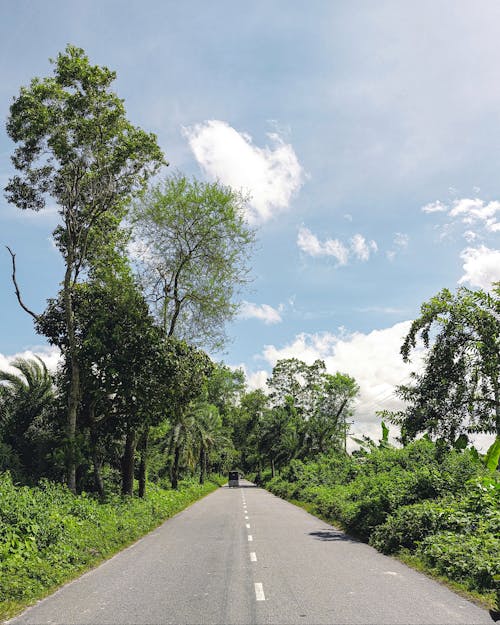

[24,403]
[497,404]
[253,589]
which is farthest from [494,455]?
[24,403]

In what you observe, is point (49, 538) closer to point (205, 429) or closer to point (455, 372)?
point (455, 372)

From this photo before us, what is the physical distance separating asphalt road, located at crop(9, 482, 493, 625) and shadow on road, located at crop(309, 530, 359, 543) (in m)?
1.17

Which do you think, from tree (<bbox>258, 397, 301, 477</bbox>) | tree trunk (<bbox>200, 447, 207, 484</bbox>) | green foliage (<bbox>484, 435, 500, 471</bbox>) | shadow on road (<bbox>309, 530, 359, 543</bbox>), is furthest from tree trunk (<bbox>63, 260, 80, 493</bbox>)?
tree (<bbox>258, 397, 301, 477</bbox>)

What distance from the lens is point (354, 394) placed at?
214 feet

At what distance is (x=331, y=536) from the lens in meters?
15.4

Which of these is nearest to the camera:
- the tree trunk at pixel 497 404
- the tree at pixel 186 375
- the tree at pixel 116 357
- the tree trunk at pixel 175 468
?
the tree trunk at pixel 497 404

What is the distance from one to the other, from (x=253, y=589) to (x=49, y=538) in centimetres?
482

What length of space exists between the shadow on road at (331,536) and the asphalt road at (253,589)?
3.84 feet

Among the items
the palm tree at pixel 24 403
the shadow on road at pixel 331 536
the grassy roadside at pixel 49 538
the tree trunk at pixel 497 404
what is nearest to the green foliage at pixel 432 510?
the shadow on road at pixel 331 536

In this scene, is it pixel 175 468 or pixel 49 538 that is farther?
pixel 175 468

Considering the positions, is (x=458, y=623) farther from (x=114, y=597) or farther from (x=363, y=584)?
(x=114, y=597)

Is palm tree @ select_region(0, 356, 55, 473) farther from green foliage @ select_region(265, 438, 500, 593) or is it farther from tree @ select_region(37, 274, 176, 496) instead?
green foliage @ select_region(265, 438, 500, 593)

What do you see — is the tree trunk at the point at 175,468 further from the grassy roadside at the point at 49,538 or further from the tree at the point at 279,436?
the tree at the point at 279,436

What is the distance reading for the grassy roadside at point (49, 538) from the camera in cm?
808
